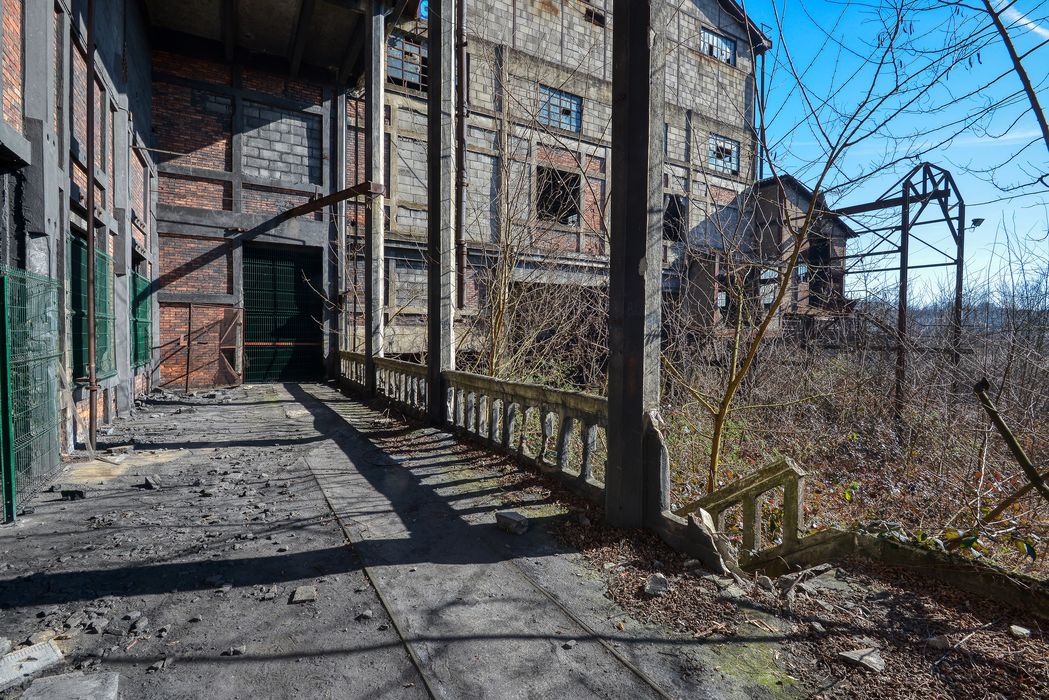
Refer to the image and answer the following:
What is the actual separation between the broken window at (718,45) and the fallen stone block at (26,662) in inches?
1016

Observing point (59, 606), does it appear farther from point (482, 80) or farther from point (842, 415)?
point (482, 80)

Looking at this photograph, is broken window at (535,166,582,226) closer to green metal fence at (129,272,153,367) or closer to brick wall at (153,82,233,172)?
green metal fence at (129,272,153,367)

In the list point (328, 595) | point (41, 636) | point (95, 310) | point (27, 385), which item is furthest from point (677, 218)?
point (41, 636)

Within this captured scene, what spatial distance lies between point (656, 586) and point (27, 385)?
5.70 meters

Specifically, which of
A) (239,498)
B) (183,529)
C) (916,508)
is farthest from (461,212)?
(916,508)

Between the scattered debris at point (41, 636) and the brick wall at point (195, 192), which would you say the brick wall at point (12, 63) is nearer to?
the scattered debris at point (41, 636)

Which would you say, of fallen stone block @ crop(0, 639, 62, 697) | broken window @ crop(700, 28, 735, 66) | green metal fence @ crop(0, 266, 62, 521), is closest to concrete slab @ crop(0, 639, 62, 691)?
fallen stone block @ crop(0, 639, 62, 697)

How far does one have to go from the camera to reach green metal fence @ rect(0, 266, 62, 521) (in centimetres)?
425

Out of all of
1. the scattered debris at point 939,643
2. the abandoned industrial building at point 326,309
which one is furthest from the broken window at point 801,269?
the scattered debris at point 939,643

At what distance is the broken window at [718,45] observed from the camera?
22.8m

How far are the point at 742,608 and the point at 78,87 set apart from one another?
33.9 ft

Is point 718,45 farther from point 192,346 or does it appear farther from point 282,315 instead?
point 192,346

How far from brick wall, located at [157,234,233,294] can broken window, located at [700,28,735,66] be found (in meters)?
19.7

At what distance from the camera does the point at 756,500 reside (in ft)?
13.0
